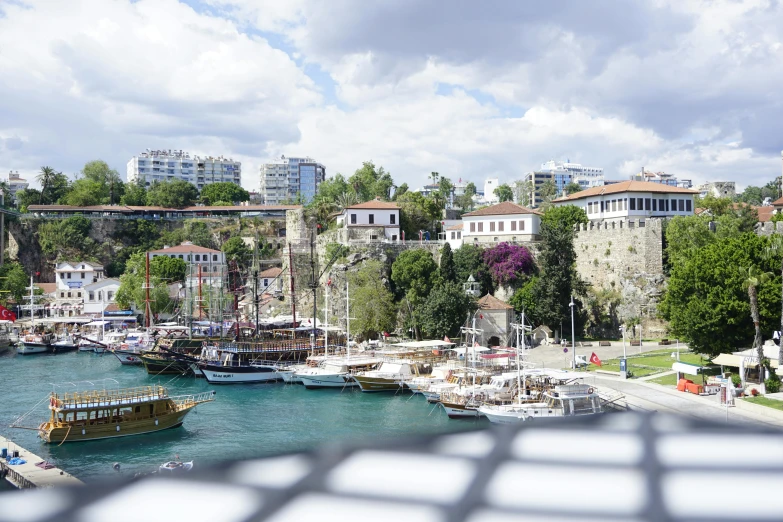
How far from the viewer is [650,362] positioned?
36406 millimetres

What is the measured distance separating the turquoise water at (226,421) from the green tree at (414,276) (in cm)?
1325

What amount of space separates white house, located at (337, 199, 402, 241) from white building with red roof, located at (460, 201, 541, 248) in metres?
6.48

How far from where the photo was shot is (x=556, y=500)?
2.71 metres

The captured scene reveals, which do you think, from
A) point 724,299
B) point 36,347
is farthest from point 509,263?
point 36,347

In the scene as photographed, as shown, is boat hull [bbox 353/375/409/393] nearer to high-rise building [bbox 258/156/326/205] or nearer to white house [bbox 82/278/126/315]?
white house [bbox 82/278/126/315]

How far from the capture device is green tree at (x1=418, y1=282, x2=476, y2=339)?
45.8 metres

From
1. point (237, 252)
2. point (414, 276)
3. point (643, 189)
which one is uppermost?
point (643, 189)

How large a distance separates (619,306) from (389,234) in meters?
20.3

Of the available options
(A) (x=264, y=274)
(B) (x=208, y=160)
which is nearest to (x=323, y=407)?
(A) (x=264, y=274)

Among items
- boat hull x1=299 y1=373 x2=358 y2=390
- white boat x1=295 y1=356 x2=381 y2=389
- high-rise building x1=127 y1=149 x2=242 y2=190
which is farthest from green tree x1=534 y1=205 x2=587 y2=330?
high-rise building x1=127 y1=149 x2=242 y2=190

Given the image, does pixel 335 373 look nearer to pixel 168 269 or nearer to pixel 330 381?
pixel 330 381

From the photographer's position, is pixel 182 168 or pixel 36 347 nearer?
pixel 36 347

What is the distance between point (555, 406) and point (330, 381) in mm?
15115

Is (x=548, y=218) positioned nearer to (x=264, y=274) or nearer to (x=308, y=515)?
(x=264, y=274)
